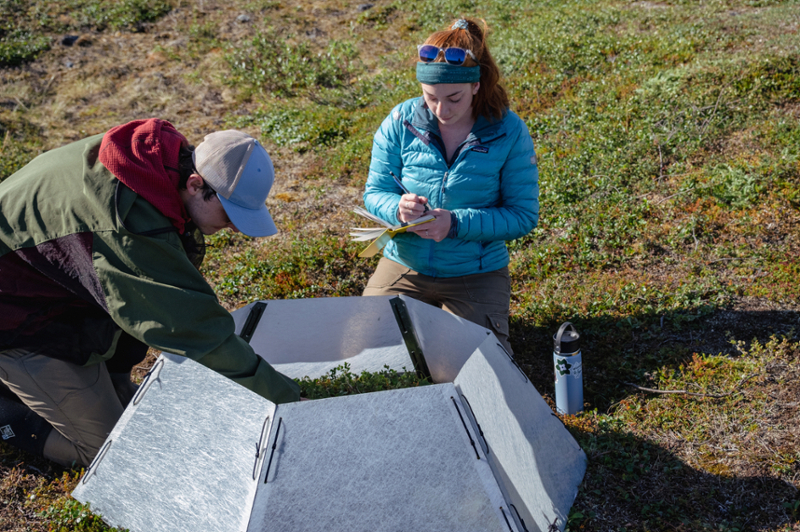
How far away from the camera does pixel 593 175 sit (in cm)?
498

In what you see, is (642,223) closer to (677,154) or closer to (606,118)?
(677,154)

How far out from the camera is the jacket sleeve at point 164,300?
6.62 feet

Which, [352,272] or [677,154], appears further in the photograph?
[677,154]

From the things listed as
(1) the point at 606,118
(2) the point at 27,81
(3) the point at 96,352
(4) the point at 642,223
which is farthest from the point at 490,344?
(2) the point at 27,81

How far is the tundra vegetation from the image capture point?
276cm

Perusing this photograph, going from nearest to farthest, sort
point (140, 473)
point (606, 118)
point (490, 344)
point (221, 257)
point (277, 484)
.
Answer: point (277, 484)
point (140, 473)
point (490, 344)
point (221, 257)
point (606, 118)

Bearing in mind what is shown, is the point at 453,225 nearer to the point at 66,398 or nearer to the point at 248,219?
the point at 248,219

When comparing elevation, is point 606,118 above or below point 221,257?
above

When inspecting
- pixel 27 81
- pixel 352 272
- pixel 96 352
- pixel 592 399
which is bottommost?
pixel 592 399

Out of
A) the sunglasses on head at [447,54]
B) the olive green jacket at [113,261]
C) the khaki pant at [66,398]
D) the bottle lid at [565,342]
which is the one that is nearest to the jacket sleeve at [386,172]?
the sunglasses on head at [447,54]

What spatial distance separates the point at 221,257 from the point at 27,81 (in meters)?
5.78

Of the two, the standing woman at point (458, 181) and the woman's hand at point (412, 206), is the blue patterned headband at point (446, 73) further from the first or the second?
the woman's hand at point (412, 206)

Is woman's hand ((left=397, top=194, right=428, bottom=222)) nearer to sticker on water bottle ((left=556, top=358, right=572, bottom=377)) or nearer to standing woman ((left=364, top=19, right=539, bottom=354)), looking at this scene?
standing woman ((left=364, top=19, right=539, bottom=354))

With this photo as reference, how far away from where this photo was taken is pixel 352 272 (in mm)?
4570
